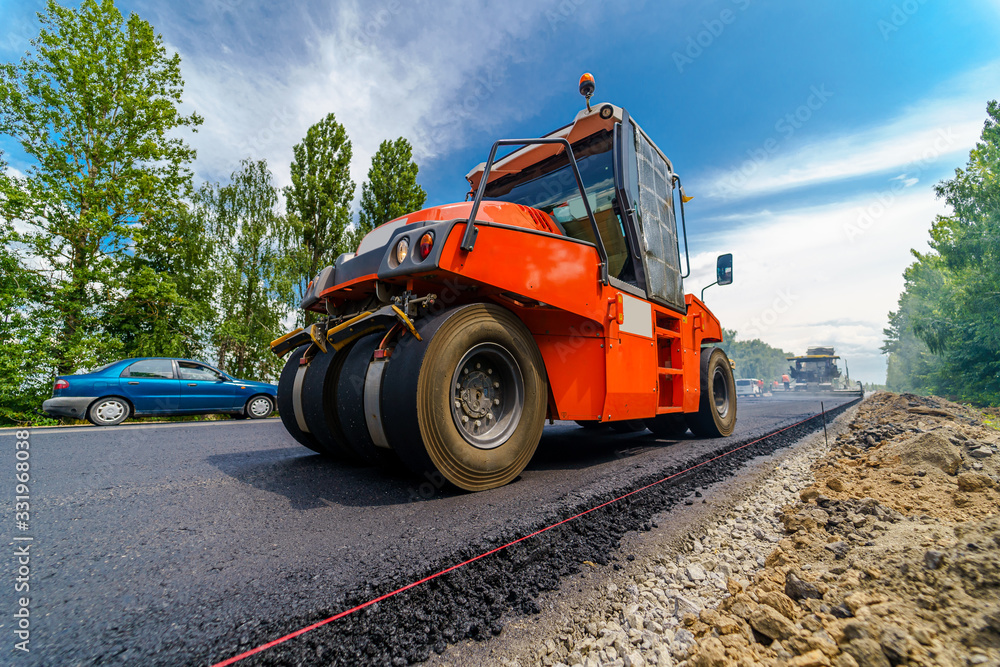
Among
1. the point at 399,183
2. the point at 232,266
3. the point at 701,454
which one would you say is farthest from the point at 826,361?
the point at 232,266

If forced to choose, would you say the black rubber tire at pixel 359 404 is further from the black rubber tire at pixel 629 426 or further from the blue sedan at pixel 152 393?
the blue sedan at pixel 152 393

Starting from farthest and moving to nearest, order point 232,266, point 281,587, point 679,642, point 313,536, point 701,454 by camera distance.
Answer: point 232,266
point 701,454
point 313,536
point 281,587
point 679,642

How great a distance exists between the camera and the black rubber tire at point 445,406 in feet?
7.63

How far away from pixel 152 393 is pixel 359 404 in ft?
26.2

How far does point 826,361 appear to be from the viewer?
1304 inches

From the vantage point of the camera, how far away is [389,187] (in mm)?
17188

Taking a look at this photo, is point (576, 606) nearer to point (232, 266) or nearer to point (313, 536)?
point (313, 536)

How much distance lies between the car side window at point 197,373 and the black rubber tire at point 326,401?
728 cm

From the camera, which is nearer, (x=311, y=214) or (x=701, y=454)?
(x=701, y=454)

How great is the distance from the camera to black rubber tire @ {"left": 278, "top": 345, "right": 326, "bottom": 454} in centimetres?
343

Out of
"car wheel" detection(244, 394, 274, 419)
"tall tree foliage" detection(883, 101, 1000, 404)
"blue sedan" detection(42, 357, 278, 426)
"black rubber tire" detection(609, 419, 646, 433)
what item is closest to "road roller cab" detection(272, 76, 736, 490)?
"black rubber tire" detection(609, 419, 646, 433)

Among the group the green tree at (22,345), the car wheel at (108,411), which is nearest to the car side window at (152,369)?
the car wheel at (108,411)

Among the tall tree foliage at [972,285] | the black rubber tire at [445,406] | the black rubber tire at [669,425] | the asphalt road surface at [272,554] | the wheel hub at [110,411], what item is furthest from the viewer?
the tall tree foliage at [972,285]

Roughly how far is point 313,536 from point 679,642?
148 centimetres
